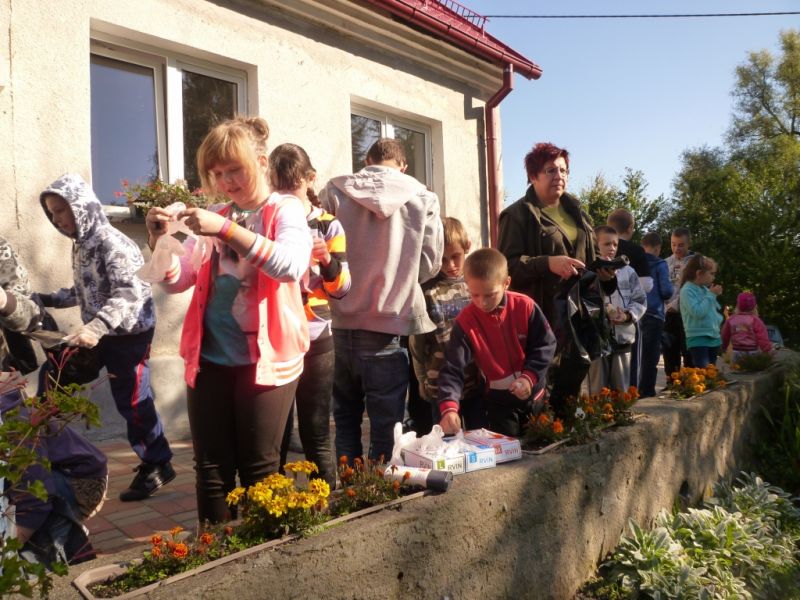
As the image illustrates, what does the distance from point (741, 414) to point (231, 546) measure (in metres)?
3.72

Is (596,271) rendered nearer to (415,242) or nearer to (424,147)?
(415,242)

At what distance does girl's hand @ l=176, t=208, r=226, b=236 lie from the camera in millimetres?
2010

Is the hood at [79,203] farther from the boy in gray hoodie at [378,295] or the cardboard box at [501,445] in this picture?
the cardboard box at [501,445]

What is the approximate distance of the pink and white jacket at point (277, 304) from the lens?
7.30 feet

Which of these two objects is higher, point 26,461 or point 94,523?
point 26,461

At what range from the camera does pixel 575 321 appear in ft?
11.7

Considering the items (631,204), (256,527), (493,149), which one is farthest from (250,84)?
(631,204)

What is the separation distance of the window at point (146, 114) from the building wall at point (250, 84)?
0.16 m

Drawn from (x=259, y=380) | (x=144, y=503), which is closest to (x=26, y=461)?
(x=259, y=380)

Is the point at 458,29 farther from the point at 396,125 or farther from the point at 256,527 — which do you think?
the point at 256,527

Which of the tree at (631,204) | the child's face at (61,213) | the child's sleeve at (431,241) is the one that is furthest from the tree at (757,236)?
the child's face at (61,213)

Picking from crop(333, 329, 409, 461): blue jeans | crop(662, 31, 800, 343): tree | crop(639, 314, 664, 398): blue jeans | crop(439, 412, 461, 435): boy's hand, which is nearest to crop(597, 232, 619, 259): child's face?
crop(639, 314, 664, 398): blue jeans

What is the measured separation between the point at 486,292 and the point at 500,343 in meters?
0.31

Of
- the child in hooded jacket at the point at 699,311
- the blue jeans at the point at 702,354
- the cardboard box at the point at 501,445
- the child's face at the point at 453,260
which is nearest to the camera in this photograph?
the cardboard box at the point at 501,445
